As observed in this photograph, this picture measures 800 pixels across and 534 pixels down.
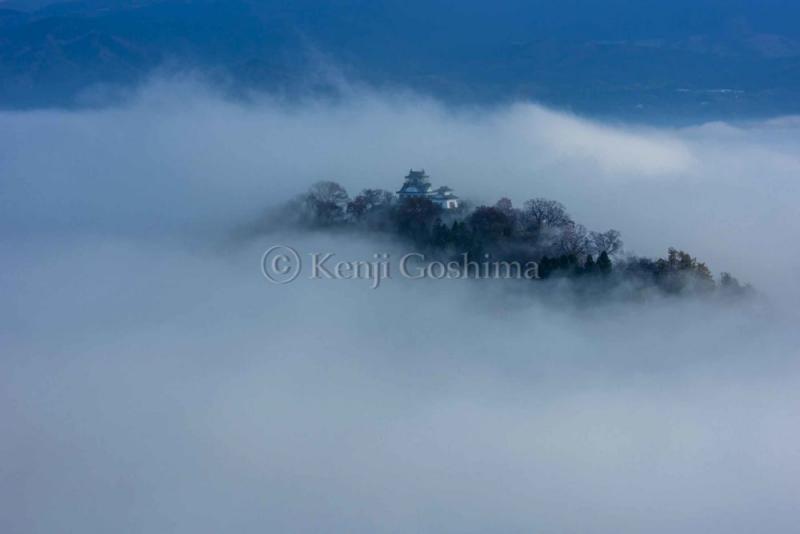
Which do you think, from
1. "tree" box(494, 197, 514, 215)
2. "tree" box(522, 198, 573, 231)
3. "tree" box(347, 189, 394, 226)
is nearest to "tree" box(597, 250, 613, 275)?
"tree" box(522, 198, 573, 231)

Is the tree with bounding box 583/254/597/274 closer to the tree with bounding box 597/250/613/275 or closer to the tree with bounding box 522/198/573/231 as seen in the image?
the tree with bounding box 597/250/613/275

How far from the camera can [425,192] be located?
41.1 ft

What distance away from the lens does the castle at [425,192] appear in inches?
481

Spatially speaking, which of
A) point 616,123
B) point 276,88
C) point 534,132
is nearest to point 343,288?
point 534,132

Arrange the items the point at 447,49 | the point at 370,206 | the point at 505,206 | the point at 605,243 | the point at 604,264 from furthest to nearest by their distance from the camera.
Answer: the point at 447,49 < the point at 370,206 < the point at 505,206 < the point at 605,243 < the point at 604,264

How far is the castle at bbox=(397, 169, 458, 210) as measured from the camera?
481 inches

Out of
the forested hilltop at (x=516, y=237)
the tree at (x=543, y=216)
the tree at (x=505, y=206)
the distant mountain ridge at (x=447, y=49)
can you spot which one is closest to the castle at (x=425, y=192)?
the forested hilltop at (x=516, y=237)

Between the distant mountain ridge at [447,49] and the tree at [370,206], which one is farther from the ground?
the distant mountain ridge at [447,49]

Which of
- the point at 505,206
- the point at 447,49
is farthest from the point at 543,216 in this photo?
the point at 447,49

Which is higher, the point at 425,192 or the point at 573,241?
the point at 425,192

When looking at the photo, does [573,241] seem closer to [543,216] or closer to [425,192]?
[543,216]

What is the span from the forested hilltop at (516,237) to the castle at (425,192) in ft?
0.48

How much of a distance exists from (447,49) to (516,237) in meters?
17.7

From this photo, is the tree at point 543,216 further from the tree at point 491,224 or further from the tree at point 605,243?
the tree at point 605,243
